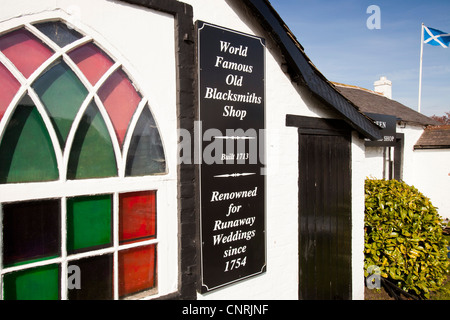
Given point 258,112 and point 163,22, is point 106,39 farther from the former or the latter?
point 258,112

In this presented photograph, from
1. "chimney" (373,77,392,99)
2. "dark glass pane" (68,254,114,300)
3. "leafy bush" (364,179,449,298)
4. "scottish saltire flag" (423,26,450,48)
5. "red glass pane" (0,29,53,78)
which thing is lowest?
"leafy bush" (364,179,449,298)

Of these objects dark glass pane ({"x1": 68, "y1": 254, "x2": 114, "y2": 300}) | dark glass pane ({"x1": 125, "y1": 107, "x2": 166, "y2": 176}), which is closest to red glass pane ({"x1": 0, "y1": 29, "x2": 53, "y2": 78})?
dark glass pane ({"x1": 125, "y1": 107, "x2": 166, "y2": 176})

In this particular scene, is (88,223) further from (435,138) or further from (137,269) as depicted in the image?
(435,138)

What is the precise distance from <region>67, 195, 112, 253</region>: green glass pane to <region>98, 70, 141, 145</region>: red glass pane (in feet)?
1.78

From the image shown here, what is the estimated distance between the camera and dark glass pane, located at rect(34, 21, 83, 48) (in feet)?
7.08

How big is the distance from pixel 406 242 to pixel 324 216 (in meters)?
2.19

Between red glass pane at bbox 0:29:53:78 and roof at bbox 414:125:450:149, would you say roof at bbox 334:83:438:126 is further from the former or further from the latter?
red glass pane at bbox 0:29:53:78

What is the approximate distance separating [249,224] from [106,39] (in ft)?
7.48

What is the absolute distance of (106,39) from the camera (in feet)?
7.84

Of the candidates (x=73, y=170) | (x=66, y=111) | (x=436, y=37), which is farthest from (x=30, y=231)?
(x=436, y=37)

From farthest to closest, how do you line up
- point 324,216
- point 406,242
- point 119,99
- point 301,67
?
point 406,242 < point 324,216 < point 301,67 < point 119,99

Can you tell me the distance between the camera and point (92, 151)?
2.34 m
